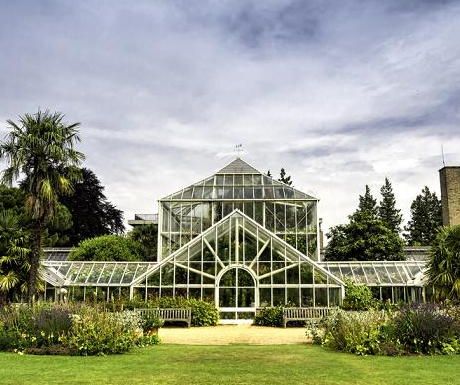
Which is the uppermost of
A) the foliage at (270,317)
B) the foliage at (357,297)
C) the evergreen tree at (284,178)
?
the evergreen tree at (284,178)

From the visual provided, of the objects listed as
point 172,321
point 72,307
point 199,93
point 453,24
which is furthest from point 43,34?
point 172,321

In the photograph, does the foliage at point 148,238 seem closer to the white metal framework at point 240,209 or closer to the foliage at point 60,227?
the foliage at point 60,227

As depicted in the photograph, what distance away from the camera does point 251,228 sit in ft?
83.1

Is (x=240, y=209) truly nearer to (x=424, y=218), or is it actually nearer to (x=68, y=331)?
(x=68, y=331)

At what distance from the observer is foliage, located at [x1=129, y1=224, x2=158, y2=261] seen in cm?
3562

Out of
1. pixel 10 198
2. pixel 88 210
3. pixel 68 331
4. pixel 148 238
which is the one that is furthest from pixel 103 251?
pixel 68 331

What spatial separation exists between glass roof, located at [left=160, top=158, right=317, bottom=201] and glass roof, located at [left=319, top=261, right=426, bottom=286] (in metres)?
5.35

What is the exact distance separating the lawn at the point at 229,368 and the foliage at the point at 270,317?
9519mm

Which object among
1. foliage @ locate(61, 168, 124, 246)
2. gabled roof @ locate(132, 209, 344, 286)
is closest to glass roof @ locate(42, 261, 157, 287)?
gabled roof @ locate(132, 209, 344, 286)

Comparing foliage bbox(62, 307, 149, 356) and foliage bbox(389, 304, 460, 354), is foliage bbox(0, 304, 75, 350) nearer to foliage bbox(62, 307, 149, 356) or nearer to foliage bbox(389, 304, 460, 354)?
foliage bbox(62, 307, 149, 356)

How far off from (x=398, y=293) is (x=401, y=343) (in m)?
13.3

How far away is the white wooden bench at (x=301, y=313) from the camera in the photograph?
2219 cm

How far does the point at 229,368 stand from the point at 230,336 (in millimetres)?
7970

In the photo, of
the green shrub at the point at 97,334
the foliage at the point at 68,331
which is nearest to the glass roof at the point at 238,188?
the foliage at the point at 68,331
